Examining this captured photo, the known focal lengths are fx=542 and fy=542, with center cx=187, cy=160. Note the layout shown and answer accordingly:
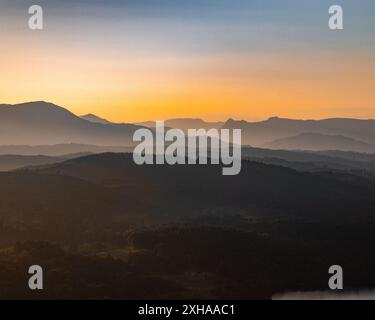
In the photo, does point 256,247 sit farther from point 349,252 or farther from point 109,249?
point 109,249

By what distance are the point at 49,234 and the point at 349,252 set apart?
76.6m

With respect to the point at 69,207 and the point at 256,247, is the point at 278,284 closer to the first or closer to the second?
the point at 256,247

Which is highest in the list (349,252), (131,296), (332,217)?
(332,217)

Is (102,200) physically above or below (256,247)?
Result: above

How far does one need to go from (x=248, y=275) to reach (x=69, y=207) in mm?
91988

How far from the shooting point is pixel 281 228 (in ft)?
504

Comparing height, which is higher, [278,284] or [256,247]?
[256,247]

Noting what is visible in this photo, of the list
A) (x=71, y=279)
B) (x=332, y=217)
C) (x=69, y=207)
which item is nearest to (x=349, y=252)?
(x=332, y=217)

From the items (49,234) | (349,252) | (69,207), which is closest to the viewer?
(349,252)

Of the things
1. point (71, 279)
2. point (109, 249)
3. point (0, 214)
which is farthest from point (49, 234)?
point (71, 279)

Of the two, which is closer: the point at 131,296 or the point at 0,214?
the point at 131,296

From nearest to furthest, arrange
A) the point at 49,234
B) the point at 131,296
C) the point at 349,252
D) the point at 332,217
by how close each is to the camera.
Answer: the point at 131,296, the point at 349,252, the point at 49,234, the point at 332,217

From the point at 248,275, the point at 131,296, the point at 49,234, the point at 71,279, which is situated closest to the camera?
the point at 131,296

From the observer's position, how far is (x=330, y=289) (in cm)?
10512
